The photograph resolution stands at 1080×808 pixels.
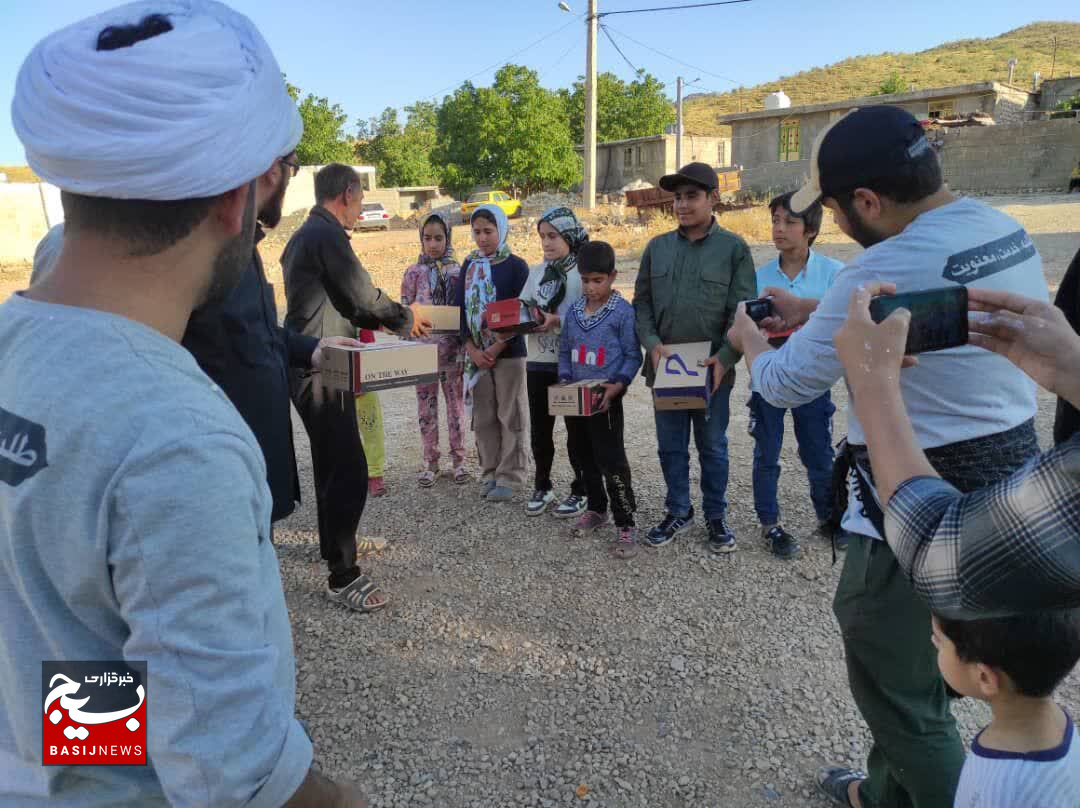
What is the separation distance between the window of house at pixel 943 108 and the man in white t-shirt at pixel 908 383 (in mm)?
33849

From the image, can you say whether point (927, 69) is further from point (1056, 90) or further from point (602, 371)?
point (602, 371)

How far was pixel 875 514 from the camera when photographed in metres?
1.87

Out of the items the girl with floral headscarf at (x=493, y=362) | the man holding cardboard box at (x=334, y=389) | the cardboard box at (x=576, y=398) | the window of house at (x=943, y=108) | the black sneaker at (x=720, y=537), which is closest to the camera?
the man holding cardboard box at (x=334, y=389)

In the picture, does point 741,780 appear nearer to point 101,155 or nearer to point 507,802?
point 507,802

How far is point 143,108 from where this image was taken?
0.89 m

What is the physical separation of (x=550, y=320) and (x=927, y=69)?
71739 mm

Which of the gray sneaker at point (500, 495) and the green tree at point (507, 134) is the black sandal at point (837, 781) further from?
the green tree at point (507, 134)

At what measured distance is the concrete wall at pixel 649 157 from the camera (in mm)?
39125

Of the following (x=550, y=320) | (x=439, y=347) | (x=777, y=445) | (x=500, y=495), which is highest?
(x=550, y=320)

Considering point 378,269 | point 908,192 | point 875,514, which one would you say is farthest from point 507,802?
point 378,269

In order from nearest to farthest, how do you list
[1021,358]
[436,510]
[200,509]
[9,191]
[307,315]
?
[200,509] < [1021,358] < [307,315] < [436,510] < [9,191]

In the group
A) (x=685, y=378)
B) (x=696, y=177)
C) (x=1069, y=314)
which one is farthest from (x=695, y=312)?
(x=1069, y=314)

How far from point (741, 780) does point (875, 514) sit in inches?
47.0

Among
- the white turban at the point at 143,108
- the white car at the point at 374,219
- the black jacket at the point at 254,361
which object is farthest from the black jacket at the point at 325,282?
the white car at the point at 374,219
